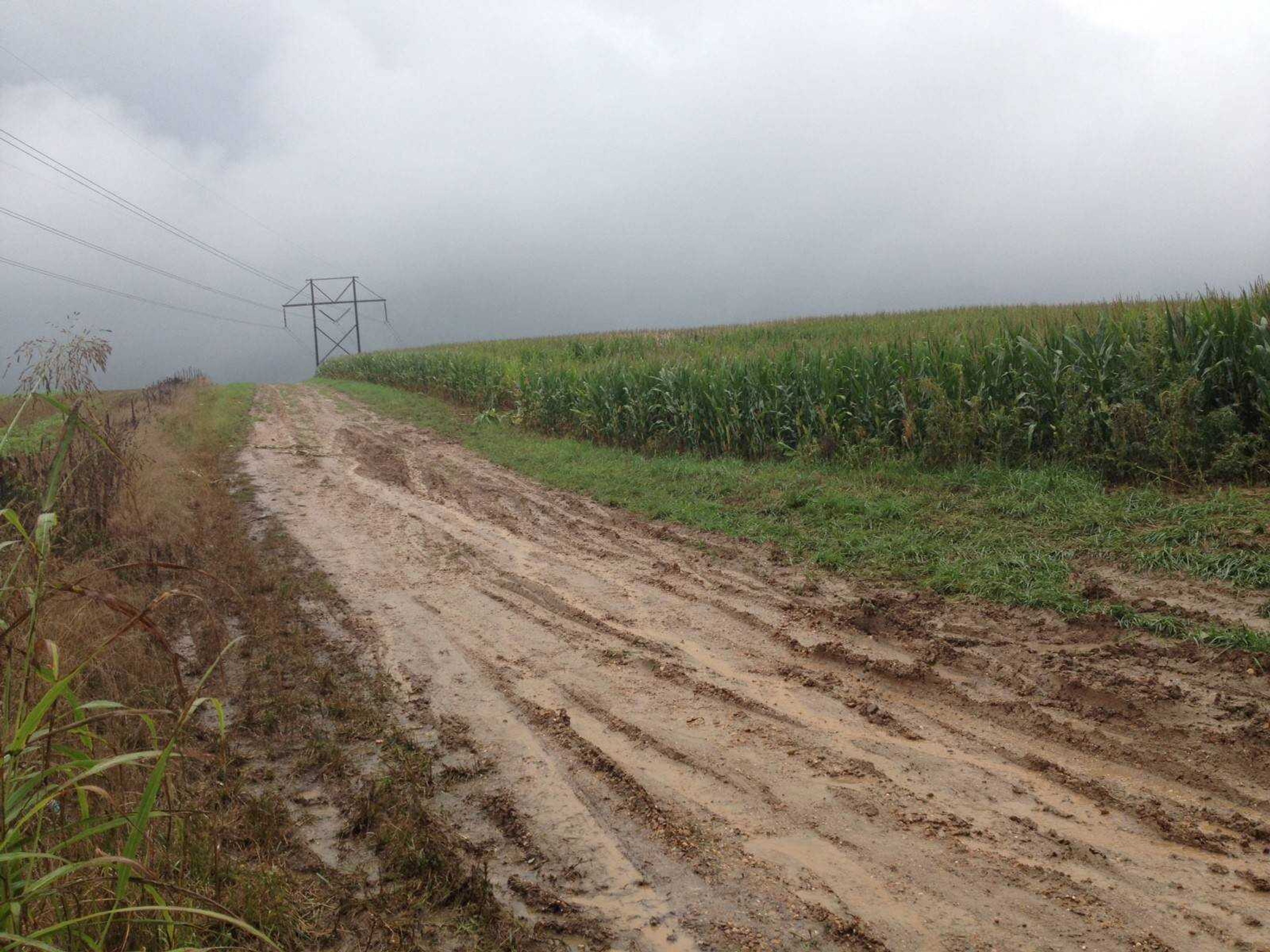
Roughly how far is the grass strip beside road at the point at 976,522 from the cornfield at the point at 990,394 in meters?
0.48

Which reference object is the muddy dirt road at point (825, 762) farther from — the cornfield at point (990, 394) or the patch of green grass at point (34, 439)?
the patch of green grass at point (34, 439)

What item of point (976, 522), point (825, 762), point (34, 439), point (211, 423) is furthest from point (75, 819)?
point (211, 423)

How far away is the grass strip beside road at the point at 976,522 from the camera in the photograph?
19.9 feet

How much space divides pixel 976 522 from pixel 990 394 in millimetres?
2946

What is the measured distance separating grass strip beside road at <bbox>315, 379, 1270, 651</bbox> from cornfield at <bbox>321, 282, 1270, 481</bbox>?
48 centimetres

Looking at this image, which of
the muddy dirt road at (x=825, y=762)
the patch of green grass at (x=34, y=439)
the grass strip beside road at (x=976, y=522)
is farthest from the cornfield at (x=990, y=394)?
the patch of green grass at (x=34, y=439)

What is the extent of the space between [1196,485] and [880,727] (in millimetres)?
5391

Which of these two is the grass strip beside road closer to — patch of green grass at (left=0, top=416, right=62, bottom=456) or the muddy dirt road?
the muddy dirt road

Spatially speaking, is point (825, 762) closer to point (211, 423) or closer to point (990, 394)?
point (990, 394)

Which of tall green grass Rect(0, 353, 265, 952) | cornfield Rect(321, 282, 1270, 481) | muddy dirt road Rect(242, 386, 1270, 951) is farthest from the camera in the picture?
cornfield Rect(321, 282, 1270, 481)

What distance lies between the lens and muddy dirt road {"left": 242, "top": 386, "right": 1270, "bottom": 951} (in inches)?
121

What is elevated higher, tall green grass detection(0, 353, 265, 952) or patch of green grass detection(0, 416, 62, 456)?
patch of green grass detection(0, 416, 62, 456)

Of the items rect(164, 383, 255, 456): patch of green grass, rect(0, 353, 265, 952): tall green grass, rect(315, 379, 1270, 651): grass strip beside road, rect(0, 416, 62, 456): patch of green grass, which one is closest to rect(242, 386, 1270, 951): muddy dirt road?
rect(315, 379, 1270, 651): grass strip beside road

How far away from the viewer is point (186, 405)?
2189cm
